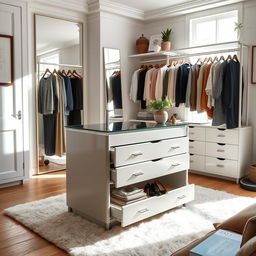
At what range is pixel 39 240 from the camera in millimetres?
2484

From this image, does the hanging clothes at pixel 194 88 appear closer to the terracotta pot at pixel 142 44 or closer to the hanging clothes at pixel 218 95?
the hanging clothes at pixel 218 95

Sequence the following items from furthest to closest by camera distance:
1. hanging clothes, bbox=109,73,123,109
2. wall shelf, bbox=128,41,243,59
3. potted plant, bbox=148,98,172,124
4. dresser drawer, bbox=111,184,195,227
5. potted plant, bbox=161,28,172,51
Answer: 1. hanging clothes, bbox=109,73,123,109
2. potted plant, bbox=161,28,172,51
3. wall shelf, bbox=128,41,243,59
4. potted plant, bbox=148,98,172,124
5. dresser drawer, bbox=111,184,195,227

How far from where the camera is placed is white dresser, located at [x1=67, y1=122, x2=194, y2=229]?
8.48 ft

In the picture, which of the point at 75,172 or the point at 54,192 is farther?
the point at 54,192

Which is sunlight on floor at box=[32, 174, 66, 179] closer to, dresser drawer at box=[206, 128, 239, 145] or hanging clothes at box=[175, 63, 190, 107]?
hanging clothes at box=[175, 63, 190, 107]

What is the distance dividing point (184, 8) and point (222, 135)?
198cm

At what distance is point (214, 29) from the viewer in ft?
15.7

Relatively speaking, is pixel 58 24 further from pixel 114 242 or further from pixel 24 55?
pixel 114 242

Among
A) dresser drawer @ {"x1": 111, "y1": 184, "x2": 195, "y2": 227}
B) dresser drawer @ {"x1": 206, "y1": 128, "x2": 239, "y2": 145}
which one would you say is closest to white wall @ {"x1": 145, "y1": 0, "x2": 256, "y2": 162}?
dresser drawer @ {"x1": 206, "y1": 128, "x2": 239, "y2": 145}

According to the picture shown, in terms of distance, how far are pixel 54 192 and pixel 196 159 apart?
2.10 m

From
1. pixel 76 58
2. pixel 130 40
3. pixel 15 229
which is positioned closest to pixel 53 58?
pixel 76 58

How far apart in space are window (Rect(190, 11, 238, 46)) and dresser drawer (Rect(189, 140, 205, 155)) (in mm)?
1550

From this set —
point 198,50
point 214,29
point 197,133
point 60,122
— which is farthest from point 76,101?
point 214,29

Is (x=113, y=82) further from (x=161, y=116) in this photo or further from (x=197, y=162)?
(x=161, y=116)
